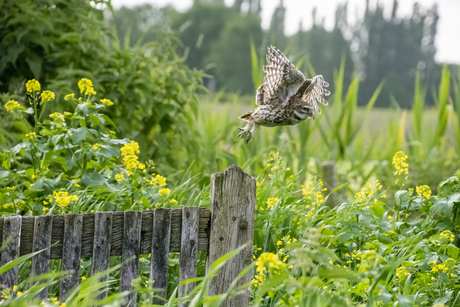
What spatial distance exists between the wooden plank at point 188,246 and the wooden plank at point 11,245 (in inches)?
30.5

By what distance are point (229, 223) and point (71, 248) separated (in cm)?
78

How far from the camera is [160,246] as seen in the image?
83.5 inches

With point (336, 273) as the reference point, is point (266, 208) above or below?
below

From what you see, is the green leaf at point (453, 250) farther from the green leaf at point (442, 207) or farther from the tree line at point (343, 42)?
the tree line at point (343, 42)

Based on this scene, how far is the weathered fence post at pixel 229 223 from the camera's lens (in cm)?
212

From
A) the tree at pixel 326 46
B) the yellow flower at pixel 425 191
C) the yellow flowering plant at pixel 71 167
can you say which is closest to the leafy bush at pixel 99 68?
the yellow flowering plant at pixel 71 167

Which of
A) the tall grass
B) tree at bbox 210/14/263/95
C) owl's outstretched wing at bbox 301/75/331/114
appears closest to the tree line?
tree at bbox 210/14/263/95

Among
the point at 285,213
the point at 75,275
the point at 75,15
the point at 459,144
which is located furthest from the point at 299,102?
the point at 459,144

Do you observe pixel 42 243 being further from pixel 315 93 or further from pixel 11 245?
pixel 315 93

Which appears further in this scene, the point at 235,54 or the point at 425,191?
the point at 235,54

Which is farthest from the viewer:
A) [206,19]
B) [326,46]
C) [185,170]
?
[206,19]

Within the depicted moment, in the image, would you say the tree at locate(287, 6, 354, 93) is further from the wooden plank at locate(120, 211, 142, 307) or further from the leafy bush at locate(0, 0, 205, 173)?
the wooden plank at locate(120, 211, 142, 307)

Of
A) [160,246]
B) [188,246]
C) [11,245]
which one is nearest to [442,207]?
[188,246]

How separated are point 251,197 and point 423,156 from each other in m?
4.77
